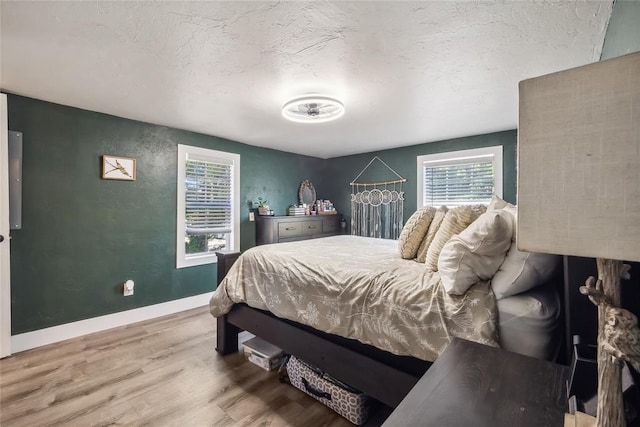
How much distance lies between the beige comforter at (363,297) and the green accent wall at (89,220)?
1444mm

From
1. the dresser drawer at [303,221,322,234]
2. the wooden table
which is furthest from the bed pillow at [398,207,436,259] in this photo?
the dresser drawer at [303,221,322,234]

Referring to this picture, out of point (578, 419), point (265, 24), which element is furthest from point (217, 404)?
point (265, 24)

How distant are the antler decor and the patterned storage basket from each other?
143 centimetres

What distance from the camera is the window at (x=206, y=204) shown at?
367 centimetres

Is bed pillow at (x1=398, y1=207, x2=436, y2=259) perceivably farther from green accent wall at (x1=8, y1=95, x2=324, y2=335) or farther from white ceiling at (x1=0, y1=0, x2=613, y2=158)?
green accent wall at (x1=8, y1=95, x2=324, y2=335)

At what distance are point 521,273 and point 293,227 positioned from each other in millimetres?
3647

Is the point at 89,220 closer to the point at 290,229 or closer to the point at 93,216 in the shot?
the point at 93,216

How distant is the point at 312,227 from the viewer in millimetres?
4918

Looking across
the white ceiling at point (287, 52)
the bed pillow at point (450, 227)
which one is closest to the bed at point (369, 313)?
the bed pillow at point (450, 227)

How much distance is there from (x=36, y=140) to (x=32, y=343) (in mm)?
1891

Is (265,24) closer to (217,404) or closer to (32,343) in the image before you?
(217,404)

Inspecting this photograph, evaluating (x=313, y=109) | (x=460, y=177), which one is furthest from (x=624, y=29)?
(x=460, y=177)

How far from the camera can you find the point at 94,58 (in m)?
1.92

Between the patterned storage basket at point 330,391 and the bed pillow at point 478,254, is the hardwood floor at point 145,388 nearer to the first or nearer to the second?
the patterned storage basket at point 330,391
